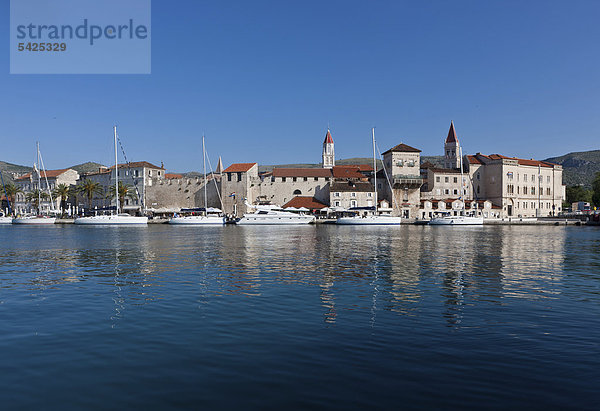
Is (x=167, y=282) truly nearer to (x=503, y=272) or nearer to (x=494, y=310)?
(x=494, y=310)

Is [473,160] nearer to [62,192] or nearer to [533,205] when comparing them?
[533,205]

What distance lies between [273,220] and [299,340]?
58344 millimetres

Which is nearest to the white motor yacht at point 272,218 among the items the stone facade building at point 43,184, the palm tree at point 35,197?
the palm tree at point 35,197

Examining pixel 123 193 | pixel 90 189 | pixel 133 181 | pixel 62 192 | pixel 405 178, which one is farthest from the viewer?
pixel 133 181

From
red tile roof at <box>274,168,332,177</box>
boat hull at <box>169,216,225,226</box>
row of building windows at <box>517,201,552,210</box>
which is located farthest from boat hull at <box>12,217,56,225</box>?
row of building windows at <box>517,201,552,210</box>

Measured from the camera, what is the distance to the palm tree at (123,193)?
85.8m

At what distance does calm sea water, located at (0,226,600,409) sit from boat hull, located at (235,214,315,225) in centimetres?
4938

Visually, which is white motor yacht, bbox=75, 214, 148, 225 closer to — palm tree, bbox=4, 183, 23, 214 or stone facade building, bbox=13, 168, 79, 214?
stone facade building, bbox=13, 168, 79, 214

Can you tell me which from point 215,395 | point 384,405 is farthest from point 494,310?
point 215,395

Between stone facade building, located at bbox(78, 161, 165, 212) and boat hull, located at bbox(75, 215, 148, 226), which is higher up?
stone facade building, located at bbox(78, 161, 165, 212)

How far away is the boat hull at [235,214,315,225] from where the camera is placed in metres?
65.7

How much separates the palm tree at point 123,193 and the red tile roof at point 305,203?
3215 cm

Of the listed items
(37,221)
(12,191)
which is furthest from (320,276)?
(12,191)

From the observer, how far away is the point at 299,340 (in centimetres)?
798
